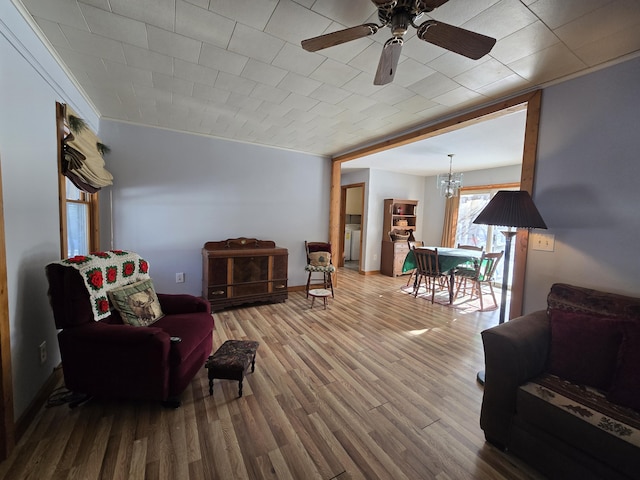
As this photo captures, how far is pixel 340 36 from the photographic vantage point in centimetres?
131

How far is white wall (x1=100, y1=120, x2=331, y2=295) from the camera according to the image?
11.1 ft

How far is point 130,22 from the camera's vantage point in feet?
5.24

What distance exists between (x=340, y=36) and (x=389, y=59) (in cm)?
31

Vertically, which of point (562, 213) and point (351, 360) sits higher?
point (562, 213)

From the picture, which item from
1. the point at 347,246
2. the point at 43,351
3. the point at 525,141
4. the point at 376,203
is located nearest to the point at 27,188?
the point at 43,351

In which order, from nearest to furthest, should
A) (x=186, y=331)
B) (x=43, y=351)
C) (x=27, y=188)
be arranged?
1. (x=27, y=188)
2. (x=43, y=351)
3. (x=186, y=331)

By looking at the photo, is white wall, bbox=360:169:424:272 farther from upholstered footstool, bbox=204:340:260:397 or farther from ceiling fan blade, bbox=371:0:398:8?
ceiling fan blade, bbox=371:0:398:8

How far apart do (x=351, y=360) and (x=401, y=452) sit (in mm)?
983

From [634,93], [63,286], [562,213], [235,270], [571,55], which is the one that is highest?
[571,55]

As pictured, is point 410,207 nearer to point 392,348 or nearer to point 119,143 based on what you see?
point 392,348

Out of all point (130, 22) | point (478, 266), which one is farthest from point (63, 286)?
point (478, 266)

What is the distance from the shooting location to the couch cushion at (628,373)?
1.28 m

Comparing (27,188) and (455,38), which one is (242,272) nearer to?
(27,188)

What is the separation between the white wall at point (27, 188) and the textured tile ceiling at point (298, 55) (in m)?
0.25
